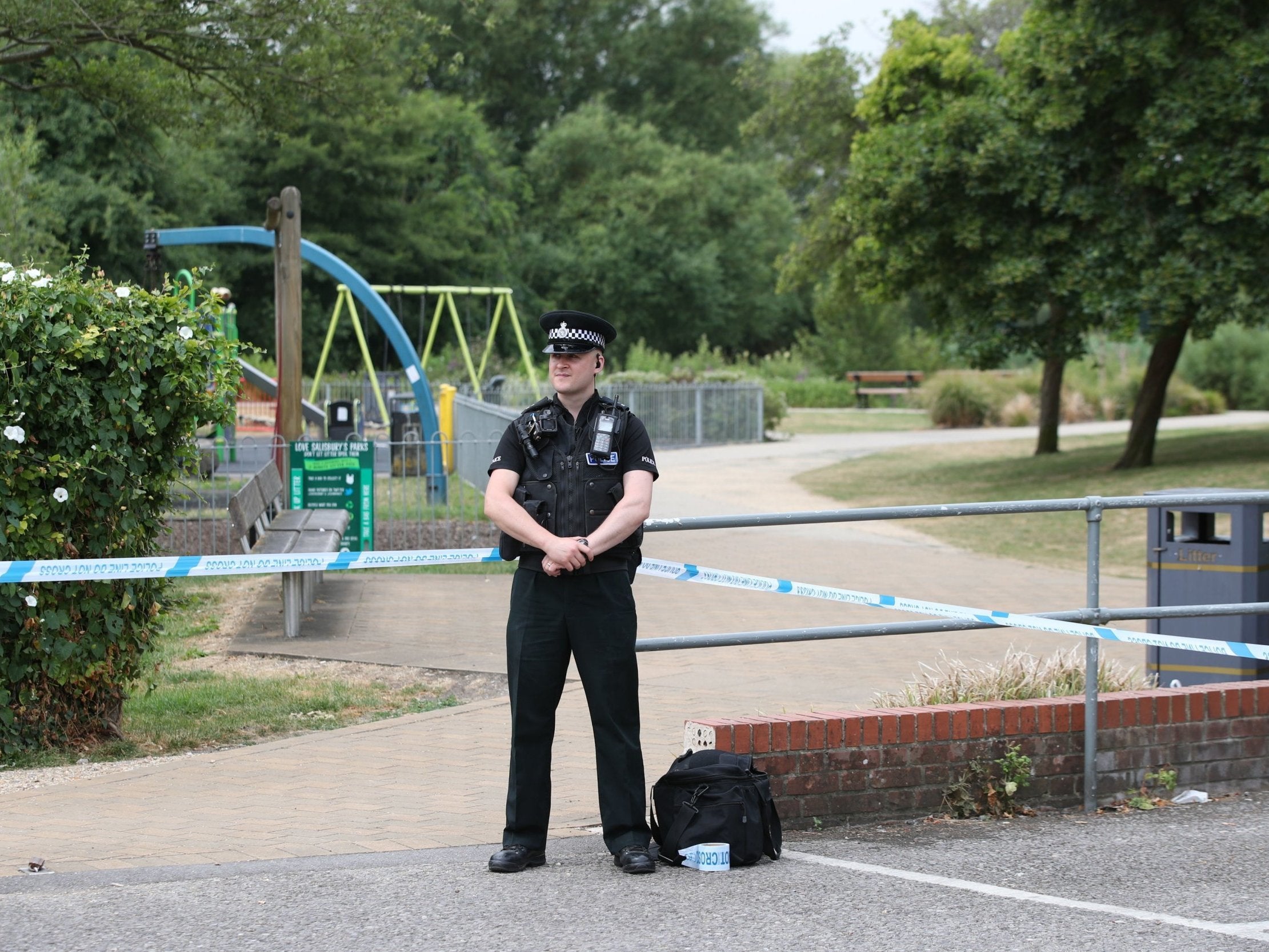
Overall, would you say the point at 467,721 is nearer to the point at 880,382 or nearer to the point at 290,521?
the point at 290,521

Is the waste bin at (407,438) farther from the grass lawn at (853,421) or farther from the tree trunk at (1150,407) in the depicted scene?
the grass lawn at (853,421)

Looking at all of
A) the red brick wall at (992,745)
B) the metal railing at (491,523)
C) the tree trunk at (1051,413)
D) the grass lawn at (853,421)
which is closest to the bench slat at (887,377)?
the grass lawn at (853,421)

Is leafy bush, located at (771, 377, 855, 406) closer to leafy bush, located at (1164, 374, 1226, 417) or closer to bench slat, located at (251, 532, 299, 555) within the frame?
leafy bush, located at (1164, 374, 1226, 417)

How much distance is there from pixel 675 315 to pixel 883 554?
4429 centimetres

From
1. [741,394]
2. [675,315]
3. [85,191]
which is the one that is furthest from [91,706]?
[675,315]

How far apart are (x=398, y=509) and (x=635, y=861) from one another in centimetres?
1116

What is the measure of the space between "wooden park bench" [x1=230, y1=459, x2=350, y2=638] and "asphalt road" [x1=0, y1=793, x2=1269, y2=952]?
135 inches

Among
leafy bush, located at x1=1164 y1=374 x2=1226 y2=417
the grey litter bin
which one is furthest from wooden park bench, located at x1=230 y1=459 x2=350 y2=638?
leafy bush, located at x1=1164 y1=374 x2=1226 y2=417

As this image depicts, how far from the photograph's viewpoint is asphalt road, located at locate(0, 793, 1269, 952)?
4.14 meters

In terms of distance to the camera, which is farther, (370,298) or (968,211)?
(968,211)

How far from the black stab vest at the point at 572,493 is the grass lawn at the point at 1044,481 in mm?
9427

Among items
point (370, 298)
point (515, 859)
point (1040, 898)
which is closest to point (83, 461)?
point (515, 859)

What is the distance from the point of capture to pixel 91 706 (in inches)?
256

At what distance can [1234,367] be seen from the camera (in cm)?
4166
